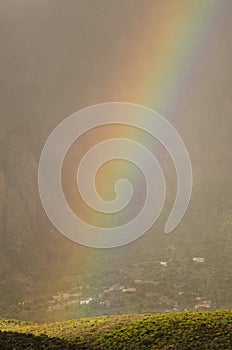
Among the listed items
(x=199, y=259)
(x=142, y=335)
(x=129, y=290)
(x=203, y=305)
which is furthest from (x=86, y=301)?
(x=142, y=335)

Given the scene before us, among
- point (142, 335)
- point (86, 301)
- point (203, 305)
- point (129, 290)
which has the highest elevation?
point (129, 290)

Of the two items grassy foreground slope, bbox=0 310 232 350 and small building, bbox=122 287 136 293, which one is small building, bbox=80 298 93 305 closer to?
small building, bbox=122 287 136 293

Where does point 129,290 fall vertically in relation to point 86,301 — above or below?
above

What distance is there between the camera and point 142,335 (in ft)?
41.3

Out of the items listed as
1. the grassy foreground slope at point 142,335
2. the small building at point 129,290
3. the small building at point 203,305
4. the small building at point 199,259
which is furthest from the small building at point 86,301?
the grassy foreground slope at point 142,335

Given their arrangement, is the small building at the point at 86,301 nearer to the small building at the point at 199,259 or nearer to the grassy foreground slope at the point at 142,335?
the small building at the point at 199,259

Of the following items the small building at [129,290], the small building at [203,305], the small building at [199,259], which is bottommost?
the small building at [203,305]

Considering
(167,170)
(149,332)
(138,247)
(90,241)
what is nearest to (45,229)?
(90,241)

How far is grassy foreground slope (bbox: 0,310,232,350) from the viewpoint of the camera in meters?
11.7

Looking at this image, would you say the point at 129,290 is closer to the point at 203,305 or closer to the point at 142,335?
the point at 203,305

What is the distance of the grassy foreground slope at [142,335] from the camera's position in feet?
38.4

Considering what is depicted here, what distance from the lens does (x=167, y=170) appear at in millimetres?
59000

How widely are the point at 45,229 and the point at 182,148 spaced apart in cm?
2448

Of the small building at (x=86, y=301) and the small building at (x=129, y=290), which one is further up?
the small building at (x=129, y=290)
